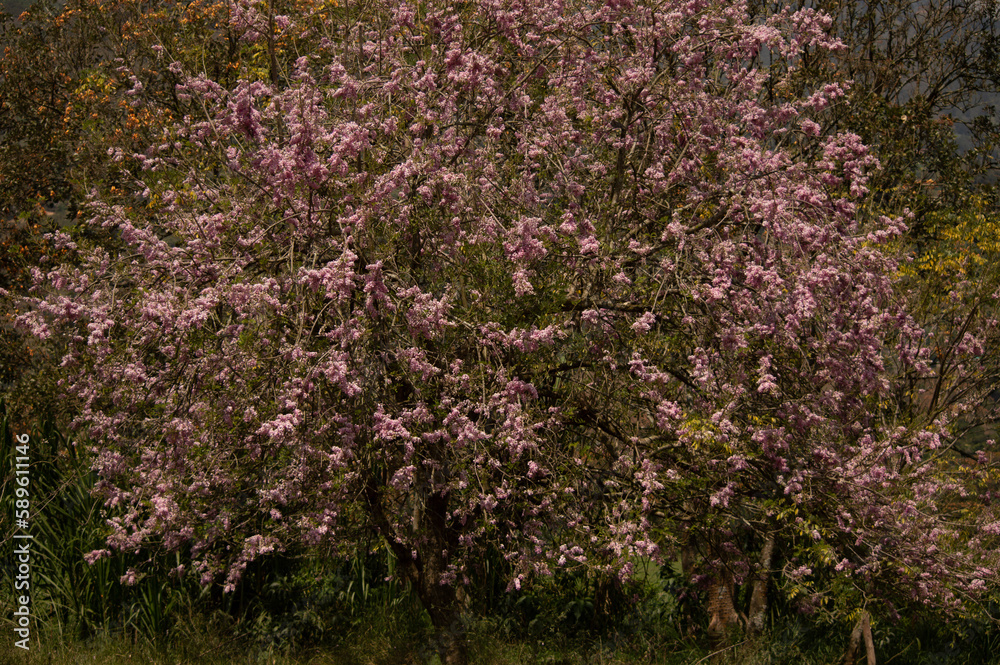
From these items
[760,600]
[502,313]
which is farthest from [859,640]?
[502,313]

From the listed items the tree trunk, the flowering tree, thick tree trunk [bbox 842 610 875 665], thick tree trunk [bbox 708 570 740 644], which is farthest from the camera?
the tree trunk

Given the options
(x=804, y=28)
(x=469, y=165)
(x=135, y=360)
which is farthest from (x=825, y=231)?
(x=135, y=360)

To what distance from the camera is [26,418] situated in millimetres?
9445

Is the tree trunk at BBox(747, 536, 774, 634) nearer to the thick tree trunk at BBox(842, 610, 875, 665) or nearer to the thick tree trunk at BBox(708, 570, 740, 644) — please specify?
the thick tree trunk at BBox(708, 570, 740, 644)

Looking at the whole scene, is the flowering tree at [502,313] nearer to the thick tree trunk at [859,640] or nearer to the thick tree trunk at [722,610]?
the thick tree trunk at [859,640]

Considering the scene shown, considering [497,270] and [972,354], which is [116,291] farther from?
[972,354]

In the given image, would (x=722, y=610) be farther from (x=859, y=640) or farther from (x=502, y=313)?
(x=502, y=313)

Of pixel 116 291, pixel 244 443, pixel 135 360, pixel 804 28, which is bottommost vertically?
pixel 244 443

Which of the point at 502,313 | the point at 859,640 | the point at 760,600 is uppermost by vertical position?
the point at 502,313

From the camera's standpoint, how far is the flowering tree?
18.9 ft

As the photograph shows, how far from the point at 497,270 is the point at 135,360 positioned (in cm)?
239

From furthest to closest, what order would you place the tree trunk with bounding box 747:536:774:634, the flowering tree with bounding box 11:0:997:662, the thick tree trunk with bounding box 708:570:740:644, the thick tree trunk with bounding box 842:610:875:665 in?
the tree trunk with bounding box 747:536:774:634, the thick tree trunk with bounding box 708:570:740:644, the thick tree trunk with bounding box 842:610:875:665, the flowering tree with bounding box 11:0:997:662

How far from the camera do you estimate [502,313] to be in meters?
6.18

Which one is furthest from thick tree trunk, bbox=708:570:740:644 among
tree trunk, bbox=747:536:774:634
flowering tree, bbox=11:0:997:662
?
flowering tree, bbox=11:0:997:662
